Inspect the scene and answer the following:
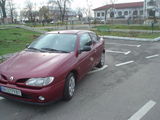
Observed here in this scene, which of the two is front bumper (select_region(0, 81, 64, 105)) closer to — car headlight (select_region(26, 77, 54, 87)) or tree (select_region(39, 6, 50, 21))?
car headlight (select_region(26, 77, 54, 87))

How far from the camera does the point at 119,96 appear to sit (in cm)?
453

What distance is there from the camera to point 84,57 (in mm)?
5027

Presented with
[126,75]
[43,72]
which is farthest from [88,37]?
[43,72]

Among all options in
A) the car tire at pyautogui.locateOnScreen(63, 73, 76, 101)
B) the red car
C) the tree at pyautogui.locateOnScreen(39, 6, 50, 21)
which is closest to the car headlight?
the red car

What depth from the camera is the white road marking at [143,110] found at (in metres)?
3.55

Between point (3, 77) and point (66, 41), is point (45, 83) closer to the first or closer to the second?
point (3, 77)

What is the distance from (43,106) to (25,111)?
1.28 feet

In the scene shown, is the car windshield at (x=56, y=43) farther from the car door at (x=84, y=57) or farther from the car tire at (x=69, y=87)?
the car tire at (x=69, y=87)

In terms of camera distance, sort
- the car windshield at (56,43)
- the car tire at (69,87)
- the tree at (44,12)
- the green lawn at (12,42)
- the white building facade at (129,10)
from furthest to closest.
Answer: the white building facade at (129,10) < the tree at (44,12) < the green lawn at (12,42) < the car windshield at (56,43) < the car tire at (69,87)

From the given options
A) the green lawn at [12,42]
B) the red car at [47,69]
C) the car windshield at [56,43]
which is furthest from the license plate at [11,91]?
the green lawn at [12,42]

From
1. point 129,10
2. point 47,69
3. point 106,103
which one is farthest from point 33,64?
point 129,10

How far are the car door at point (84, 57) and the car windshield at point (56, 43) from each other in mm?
259

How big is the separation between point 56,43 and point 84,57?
83cm

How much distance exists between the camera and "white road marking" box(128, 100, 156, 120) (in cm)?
355
